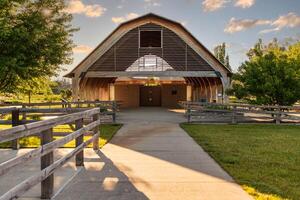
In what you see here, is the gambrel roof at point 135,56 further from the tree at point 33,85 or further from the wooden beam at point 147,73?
the tree at point 33,85

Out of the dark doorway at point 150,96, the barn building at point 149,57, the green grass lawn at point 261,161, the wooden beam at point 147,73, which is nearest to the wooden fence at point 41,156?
the green grass lawn at point 261,161

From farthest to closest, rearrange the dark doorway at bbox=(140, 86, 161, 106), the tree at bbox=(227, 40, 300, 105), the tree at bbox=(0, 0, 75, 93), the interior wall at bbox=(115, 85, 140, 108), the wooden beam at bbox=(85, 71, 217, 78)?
the dark doorway at bbox=(140, 86, 161, 106), the interior wall at bbox=(115, 85, 140, 108), the wooden beam at bbox=(85, 71, 217, 78), the tree at bbox=(227, 40, 300, 105), the tree at bbox=(0, 0, 75, 93)

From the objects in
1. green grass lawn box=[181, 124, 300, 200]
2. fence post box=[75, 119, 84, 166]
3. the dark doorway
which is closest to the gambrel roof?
green grass lawn box=[181, 124, 300, 200]

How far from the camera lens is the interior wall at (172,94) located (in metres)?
40.3

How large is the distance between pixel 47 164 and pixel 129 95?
35.7 m

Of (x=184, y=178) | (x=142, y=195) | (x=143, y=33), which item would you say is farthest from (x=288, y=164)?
(x=143, y=33)

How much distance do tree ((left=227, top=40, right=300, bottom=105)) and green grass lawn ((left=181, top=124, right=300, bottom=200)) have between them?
754 cm

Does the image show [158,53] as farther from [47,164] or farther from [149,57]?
[47,164]

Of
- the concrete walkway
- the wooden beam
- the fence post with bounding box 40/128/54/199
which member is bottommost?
the concrete walkway

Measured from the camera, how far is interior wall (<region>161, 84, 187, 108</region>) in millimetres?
40312

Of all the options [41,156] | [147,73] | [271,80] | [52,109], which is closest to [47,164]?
[41,156]

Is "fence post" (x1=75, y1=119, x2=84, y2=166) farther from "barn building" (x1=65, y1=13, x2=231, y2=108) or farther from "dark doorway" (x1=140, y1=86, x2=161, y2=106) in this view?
"dark doorway" (x1=140, y1=86, x2=161, y2=106)

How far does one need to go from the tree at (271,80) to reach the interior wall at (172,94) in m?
19.2

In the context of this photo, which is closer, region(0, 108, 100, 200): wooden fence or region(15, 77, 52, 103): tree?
region(0, 108, 100, 200): wooden fence
